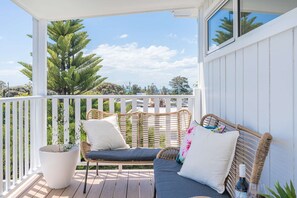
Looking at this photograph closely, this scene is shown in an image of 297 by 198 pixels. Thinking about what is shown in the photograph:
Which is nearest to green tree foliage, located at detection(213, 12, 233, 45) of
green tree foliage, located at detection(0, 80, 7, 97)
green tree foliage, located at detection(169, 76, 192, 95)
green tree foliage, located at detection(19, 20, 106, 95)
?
green tree foliage, located at detection(0, 80, 7, 97)

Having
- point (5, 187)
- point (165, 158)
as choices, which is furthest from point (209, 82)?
point (5, 187)

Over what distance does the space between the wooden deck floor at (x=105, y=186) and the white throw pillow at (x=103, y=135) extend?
17.5 inches

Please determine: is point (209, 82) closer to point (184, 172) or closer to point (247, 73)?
point (247, 73)

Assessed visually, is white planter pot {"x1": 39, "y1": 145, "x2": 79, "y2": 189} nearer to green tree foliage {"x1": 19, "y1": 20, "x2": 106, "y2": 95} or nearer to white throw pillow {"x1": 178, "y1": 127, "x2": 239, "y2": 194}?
white throw pillow {"x1": 178, "y1": 127, "x2": 239, "y2": 194}

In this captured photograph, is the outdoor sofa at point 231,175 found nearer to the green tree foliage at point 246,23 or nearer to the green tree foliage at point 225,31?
the green tree foliage at point 246,23

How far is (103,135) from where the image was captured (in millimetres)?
3119

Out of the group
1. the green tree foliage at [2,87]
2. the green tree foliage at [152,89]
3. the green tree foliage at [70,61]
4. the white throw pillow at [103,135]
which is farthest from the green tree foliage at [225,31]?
the green tree foliage at [70,61]

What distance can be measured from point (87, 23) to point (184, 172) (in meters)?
8.87

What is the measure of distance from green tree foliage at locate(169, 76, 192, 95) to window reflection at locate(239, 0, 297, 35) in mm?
5452

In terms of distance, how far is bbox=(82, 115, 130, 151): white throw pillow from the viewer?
10.2 feet

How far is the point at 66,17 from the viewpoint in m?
3.71

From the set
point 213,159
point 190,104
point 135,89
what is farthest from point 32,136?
point 135,89

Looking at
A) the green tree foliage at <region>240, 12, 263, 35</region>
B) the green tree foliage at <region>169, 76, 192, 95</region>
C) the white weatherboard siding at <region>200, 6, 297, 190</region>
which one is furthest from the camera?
the green tree foliage at <region>169, 76, 192, 95</region>

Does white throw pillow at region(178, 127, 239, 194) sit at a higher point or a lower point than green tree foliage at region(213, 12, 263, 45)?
lower
